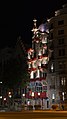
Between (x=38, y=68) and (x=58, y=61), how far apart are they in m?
10.0

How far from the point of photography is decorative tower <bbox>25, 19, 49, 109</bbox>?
105125mm

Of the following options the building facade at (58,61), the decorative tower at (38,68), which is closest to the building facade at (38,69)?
the decorative tower at (38,68)

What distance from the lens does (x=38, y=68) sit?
355 feet

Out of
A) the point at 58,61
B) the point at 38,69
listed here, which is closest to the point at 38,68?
the point at 38,69

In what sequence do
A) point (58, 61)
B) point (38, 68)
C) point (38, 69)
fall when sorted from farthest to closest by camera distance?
point (38, 68) < point (38, 69) < point (58, 61)

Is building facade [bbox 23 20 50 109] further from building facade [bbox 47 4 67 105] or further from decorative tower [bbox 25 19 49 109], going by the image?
building facade [bbox 47 4 67 105]

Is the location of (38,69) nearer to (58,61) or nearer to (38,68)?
(38,68)

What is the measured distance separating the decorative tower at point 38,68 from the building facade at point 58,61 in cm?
333

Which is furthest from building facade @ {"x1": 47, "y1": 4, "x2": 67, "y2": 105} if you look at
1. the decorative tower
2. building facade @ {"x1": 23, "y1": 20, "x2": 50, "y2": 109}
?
the decorative tower

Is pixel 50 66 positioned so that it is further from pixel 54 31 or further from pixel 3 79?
pixel 3 79

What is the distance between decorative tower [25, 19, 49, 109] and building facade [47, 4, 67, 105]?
10.9ft

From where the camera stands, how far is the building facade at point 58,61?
98375mm

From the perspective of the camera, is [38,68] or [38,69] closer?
[38,69]

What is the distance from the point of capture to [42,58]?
107 meters
